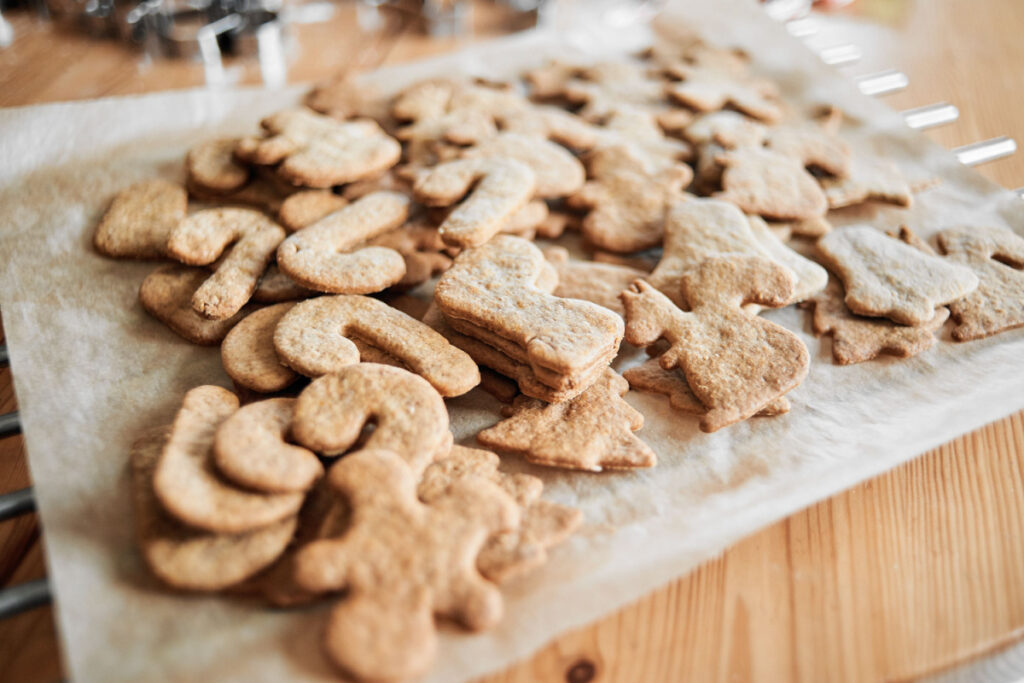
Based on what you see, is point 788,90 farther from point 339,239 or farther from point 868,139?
point 339,239

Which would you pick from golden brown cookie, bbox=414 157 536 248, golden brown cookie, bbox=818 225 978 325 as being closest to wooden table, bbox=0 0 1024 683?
golden brown cookie, bbox=818 225 978 325

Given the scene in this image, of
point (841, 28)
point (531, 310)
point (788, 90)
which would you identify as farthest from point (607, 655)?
point (841, 28)

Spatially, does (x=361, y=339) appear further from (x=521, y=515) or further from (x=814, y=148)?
(x=814, y=148)

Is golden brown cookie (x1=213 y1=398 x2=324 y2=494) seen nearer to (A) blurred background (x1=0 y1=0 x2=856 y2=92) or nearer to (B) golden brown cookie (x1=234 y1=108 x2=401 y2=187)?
(B) golden brown cookie (x1=234 y1=108 x2=401 y2=187)

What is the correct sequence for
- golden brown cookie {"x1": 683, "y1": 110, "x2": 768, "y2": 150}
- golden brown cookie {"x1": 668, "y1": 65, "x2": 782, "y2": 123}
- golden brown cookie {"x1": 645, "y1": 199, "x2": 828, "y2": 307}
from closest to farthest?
golden brown cookie {"x1": 645, "y1": 199, "x2": 828, "y2": 307}, golden brown cookie {"x1": 683, "y1": 110, "x2": 768, "y2": 150}, golden brown cookie {"x1": 668, "y1": 65, "x2": 782, "y2": 123}

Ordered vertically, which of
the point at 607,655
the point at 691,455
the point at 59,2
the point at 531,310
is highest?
the point at 59,2

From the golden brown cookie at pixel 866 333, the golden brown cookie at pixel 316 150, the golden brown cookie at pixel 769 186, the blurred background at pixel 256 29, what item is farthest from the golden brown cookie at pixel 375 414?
the blurred background at pixel 256 29
